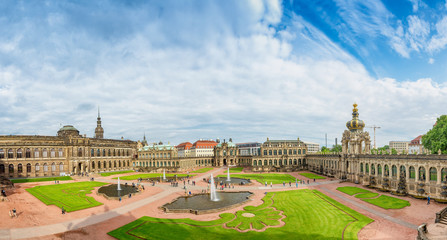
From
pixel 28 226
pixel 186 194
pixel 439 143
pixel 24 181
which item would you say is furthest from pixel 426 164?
pixel 24 181

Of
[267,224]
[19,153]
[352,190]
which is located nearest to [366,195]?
[352,190]

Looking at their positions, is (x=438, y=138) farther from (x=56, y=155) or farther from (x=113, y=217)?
(x=56, y=155)

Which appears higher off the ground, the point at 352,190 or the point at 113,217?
the point at 113,217

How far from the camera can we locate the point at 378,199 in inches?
2031

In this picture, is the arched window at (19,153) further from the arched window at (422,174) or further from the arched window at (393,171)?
the arched window at (422,174)

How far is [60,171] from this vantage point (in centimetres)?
10519

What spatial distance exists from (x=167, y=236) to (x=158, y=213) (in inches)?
474

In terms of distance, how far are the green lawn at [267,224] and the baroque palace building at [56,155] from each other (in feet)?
281

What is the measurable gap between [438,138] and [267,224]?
62.6m

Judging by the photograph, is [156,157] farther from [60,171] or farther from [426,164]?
[426,164]

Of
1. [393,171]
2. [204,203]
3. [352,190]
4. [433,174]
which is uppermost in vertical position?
[433,174]

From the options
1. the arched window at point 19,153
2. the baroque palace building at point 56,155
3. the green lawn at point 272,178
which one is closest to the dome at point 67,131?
the baroque palace building at point 56,155

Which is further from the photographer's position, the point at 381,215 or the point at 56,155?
→ the point at 56,155

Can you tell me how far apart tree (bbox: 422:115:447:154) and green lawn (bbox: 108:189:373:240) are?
140 ft
